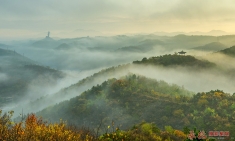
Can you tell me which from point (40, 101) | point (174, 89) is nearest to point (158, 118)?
point (174, 89)

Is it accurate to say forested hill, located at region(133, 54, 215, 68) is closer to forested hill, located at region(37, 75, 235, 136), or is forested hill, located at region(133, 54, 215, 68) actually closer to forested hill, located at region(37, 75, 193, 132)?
forested hill, located at region(37, 75, 235, 136)

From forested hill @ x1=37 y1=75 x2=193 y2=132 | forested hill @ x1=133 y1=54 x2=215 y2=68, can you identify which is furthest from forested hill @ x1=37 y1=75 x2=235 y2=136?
forested hill @ x1=133 y1=54 x2=215 y2=68

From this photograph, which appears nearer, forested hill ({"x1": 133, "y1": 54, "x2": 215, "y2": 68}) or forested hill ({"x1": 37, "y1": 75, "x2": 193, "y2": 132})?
forested hill ({"x1": 37, "y1": 75, "x2": 193, "y2": 132})

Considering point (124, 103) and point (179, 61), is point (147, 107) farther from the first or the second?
point (179, 61)

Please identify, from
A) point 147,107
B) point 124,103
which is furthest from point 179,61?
point 147,107

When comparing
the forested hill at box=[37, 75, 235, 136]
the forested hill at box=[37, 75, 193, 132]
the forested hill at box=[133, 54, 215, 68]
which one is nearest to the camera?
the forested hill at box=[37, 75, 235, 136]

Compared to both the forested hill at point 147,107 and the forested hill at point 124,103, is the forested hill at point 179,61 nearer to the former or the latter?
the forested hill at point 147,107

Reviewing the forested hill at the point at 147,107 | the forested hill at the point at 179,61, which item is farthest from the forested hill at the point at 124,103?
the forested hill at the point at 179,61

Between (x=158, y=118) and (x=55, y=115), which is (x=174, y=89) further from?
(x=55, y=115)
